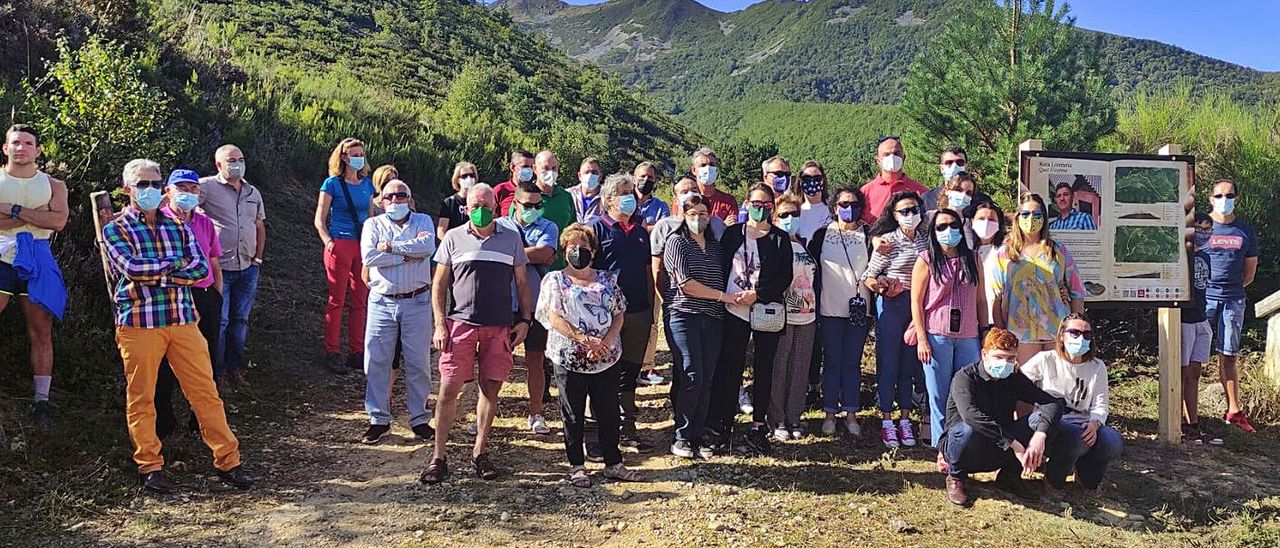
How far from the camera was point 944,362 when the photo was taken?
530 centimetres

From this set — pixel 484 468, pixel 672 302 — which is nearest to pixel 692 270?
pixel 672 302

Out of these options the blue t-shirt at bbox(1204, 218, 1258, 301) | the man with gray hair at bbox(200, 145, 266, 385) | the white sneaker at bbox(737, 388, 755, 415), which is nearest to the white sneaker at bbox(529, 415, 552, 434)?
the white sneaker at bbox(737, 388, 755, 415)

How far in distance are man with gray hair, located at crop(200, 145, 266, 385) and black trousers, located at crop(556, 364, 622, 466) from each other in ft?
8.62

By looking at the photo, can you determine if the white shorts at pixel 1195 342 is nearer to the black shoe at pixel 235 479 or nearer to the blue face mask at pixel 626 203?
the blue face mask at pixel 626 203

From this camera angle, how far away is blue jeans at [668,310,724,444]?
17.2 ft

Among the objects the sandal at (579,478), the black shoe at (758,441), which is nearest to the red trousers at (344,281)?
the sandal at (579,478)

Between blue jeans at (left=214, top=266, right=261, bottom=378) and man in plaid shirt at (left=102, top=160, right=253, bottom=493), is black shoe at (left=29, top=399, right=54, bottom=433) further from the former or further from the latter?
blue jeans at (left=214, top=266, right=261, bottom=378)

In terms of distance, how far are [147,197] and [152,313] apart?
0.60 m

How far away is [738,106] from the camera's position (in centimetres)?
8869

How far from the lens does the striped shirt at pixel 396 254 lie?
539cm

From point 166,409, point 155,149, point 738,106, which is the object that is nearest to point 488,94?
point 155,149

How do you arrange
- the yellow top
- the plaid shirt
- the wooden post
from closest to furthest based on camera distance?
1. the plaid shirt
2. the yellow top
3. the wooden post

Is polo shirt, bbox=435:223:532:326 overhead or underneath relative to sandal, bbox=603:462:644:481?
overhead

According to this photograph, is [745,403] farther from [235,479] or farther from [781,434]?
[235,479]
